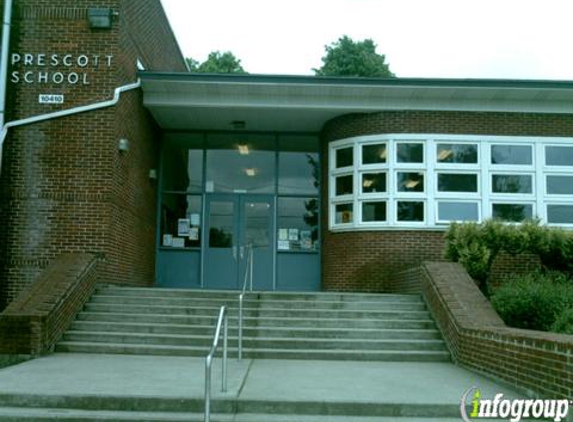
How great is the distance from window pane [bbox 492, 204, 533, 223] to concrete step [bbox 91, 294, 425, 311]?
3.77 m

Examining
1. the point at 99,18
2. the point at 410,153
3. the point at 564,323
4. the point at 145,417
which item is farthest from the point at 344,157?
the point at 145,417

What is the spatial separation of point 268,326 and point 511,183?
21.7 ft

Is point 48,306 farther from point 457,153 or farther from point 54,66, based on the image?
point 457,153

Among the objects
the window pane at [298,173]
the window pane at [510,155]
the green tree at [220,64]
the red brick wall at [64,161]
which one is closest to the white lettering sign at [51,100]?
the red brick wall at [64,161]

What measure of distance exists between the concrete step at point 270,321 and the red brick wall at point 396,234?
3.05 metres

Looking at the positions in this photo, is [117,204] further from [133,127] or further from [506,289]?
[506,289]

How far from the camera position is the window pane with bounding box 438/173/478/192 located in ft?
44.4

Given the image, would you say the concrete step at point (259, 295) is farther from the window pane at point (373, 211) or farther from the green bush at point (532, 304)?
the window pane at point (373, 211)

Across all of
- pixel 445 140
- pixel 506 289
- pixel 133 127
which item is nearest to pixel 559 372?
pixel 506 289

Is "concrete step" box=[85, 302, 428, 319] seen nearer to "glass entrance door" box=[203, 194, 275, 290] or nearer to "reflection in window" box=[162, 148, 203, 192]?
"glass entrance door" box=[203, 194, 275, 290]

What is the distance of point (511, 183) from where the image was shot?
13625mm

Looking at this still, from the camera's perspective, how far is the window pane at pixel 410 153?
13.6 meters

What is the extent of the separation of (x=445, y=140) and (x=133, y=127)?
6513mm

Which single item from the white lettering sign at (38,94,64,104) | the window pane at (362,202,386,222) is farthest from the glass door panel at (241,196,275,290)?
the white lettering sign at (38,94,64,104)
